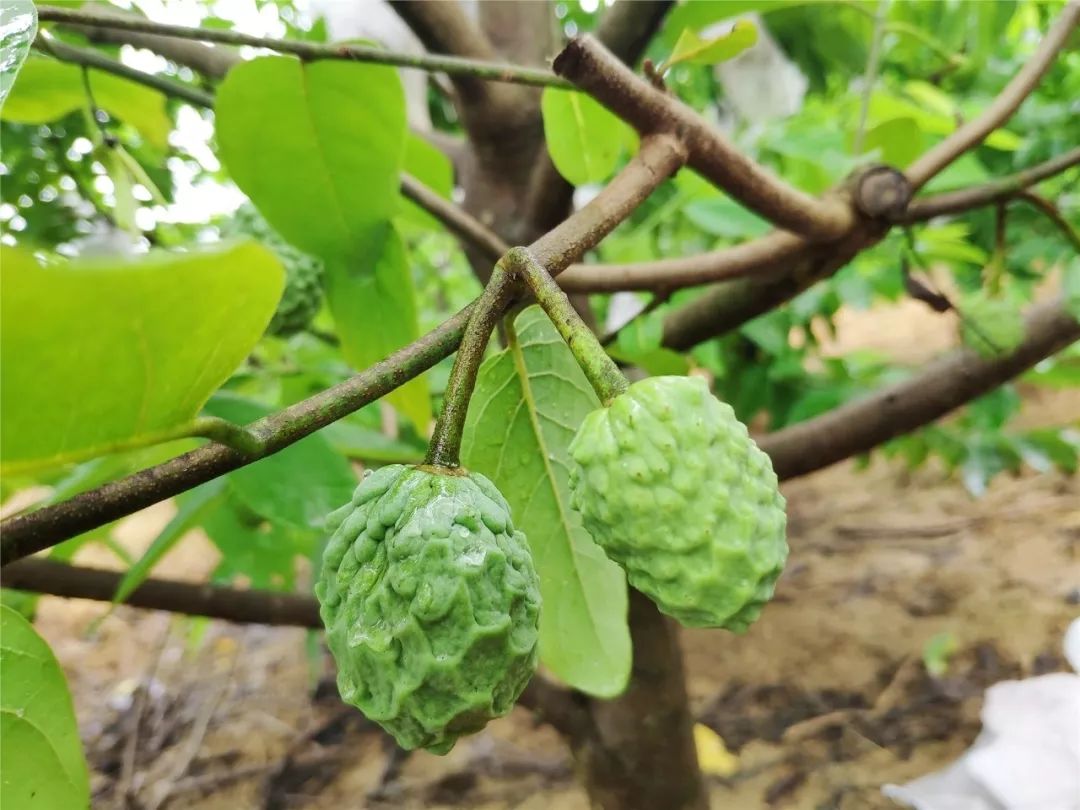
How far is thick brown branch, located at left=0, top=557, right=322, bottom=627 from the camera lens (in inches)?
53.3

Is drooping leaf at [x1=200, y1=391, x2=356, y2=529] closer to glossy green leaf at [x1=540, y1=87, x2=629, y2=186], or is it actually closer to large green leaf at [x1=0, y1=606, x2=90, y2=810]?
large green leaf at [x1=0, y1=606, x2=90, y2=810]

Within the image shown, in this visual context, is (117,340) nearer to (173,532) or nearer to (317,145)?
(317,145)

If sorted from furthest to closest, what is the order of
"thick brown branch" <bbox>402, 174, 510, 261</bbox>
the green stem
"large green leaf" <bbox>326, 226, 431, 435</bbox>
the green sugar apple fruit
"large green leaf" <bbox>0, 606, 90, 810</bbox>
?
the green sugar apple fruit < "thick brown branch" <bbox>402, 174, 510, 261</bbox> < "large green leaf" <bbox>326, 226, 431, 435</bbox> < "large green leaf" <bbox>0, 606, 90, 810</bbox> < the green stem

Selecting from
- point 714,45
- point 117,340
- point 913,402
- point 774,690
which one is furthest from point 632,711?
point 117,340

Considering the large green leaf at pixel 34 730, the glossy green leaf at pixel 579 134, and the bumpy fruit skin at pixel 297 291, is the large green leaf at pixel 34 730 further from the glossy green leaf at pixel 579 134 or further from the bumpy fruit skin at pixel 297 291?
the glossy green leaf at pixel 579 134

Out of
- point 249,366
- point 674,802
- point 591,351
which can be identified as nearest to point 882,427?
point 674,802

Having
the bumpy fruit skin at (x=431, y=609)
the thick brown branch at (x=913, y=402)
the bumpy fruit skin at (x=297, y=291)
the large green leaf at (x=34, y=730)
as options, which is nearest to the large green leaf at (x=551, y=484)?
the bumpy fruit skin at (x=431, y=609)

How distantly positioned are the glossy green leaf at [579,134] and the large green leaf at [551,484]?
361 mm

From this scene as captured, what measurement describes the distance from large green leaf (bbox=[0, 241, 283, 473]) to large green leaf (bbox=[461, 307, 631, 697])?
13.2 inches

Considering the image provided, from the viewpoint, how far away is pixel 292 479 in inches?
45.6

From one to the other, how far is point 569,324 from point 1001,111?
42.4 inches

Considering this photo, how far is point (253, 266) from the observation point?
0.48 m

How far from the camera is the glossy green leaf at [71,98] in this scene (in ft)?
4.45

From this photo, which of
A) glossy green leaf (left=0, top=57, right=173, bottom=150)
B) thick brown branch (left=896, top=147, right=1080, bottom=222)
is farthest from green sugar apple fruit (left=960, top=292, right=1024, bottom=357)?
glossy green leaf (left=0, top=57, right=173, bottom=150)
